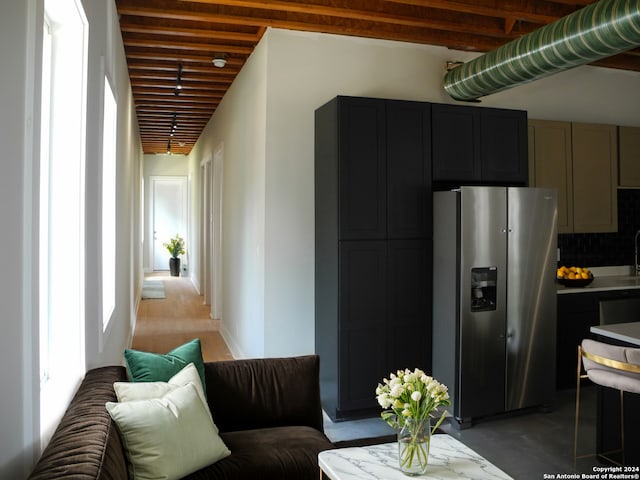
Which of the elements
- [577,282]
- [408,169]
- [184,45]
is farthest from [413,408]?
[184,45]

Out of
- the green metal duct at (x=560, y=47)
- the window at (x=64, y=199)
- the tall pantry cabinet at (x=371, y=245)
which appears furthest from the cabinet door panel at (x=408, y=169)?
the window at (x=64, y=199)

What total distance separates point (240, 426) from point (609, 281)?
3985mm

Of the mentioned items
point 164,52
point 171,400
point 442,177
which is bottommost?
point 171,400

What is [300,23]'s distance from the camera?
4074mm

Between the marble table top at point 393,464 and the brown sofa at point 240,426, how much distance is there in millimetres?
313

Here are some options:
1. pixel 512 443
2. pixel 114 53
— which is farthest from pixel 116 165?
pixel 512 443

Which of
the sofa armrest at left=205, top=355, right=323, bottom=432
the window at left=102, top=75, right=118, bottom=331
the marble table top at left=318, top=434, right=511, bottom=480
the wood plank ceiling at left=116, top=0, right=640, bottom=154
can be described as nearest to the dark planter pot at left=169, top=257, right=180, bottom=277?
the wood plank ceiling at left=116, top=0, right=640, bottom=154

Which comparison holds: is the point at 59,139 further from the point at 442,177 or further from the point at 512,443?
the point at 512,443

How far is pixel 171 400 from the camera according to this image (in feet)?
7.09

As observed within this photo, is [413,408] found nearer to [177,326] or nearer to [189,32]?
[189,32]

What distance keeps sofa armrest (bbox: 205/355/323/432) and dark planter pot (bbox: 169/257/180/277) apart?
10382 millimetres

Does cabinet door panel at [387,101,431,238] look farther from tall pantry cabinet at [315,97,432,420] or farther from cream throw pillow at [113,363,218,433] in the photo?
cream throw pillow at [113,363,218,433]

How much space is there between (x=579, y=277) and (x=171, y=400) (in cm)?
379

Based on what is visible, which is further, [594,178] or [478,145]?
[594,178]
